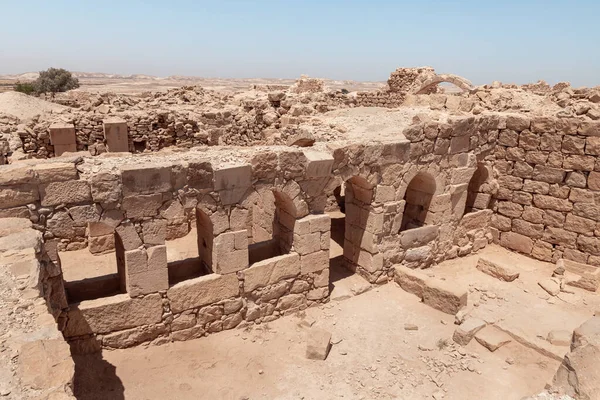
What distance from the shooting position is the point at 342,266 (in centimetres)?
890

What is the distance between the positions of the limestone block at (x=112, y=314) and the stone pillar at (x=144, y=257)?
152mm

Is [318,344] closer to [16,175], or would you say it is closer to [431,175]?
[431,175]

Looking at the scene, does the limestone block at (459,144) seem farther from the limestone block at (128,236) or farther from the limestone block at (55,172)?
the limestone block at (55,172)

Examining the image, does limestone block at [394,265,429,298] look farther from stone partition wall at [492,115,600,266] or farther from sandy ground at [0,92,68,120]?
sandy ground at [0,92,68,120]

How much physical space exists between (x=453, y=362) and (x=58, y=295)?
5379mm

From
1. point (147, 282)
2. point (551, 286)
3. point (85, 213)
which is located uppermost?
point (85, 213)

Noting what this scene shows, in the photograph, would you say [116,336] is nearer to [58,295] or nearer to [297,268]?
[58,295]

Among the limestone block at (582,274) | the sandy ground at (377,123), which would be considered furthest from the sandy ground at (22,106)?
the limestone block at (582,274)

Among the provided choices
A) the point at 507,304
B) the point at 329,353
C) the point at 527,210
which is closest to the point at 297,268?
the point at 329,353

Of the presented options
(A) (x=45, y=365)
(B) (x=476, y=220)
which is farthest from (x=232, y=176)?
(B) (x=476, y=220)

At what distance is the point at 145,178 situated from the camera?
5.52 metres

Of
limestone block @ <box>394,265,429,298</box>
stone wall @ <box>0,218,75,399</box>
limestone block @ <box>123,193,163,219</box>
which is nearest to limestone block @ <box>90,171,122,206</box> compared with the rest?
limestone block @ <box>123,193,163,219</box>

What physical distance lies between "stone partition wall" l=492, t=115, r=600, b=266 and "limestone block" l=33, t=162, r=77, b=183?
28.1 ft

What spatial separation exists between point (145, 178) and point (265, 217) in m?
4.07
